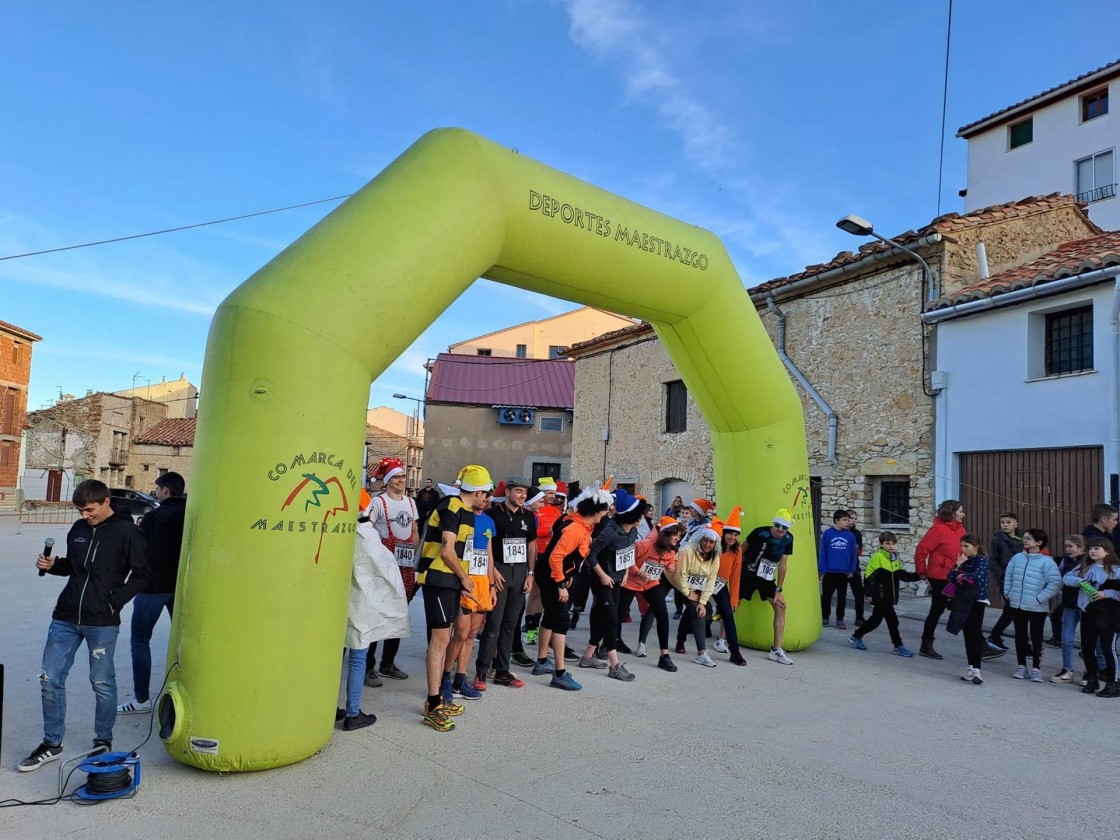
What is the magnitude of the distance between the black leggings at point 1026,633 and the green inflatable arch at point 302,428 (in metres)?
6.08

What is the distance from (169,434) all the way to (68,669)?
43160 mm

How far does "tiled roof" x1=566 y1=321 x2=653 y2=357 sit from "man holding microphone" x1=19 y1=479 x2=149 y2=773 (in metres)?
16.1

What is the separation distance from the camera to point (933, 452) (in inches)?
516

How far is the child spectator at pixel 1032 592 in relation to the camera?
7.77m

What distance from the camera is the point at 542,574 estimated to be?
23.4 feet

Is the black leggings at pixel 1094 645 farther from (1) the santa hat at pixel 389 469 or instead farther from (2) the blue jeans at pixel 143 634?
(2) the blue jeans at pixel 143 634

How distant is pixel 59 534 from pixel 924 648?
24774 mm

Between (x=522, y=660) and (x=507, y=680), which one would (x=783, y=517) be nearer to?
(x=522, y=660)

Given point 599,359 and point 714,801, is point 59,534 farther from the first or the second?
point 714,801

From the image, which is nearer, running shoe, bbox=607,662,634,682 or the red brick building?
running shoe, bbox=607,662,634,682

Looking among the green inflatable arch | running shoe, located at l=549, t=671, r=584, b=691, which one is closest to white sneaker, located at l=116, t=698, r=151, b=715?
the green inflatable arch

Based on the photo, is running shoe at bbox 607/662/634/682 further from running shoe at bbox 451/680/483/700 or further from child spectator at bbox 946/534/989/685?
child spectator at bbox 946/534/989/685

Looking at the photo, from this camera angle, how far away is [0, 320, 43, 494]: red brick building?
3881 cm

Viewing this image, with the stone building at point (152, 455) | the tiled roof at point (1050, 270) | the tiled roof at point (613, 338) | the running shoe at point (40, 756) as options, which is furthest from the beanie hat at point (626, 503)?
the stone building at point (152, 455)
